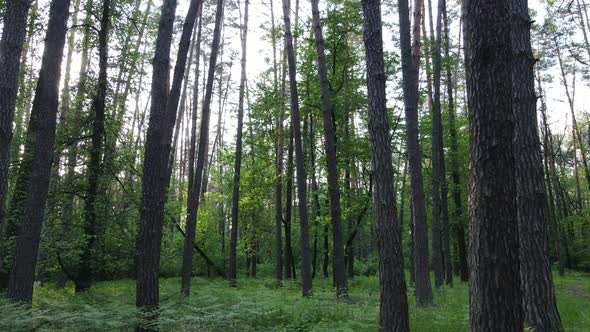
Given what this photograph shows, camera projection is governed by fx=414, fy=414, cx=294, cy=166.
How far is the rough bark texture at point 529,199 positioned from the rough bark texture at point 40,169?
8256mm

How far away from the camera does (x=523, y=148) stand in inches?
252

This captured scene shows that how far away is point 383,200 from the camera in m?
5.99

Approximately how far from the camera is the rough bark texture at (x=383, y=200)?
5.80m

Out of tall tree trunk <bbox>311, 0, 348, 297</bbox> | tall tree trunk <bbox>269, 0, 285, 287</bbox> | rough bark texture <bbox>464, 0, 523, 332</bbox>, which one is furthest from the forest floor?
tall tree trunk <bbox>269, 0, 285, 287</bbox>

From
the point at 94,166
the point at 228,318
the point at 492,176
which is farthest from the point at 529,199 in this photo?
the point at 94,166

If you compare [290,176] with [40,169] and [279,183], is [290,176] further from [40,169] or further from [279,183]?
[40,169]

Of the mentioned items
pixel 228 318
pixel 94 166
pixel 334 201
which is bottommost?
pixel 228 318

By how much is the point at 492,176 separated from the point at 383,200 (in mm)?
2373

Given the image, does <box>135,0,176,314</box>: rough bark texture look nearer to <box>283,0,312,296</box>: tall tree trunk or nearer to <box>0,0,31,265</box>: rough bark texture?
<box>0,0,31,265</box>: rough bark texture

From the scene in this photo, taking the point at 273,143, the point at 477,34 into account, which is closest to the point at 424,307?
the point at 477,34

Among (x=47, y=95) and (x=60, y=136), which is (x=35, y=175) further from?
(x=60, y=136)

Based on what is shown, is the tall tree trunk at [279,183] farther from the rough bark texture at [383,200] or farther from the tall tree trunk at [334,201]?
the rough bark texture at [383,200]

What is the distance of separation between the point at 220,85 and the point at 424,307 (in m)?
22.8

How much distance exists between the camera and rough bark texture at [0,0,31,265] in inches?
234
